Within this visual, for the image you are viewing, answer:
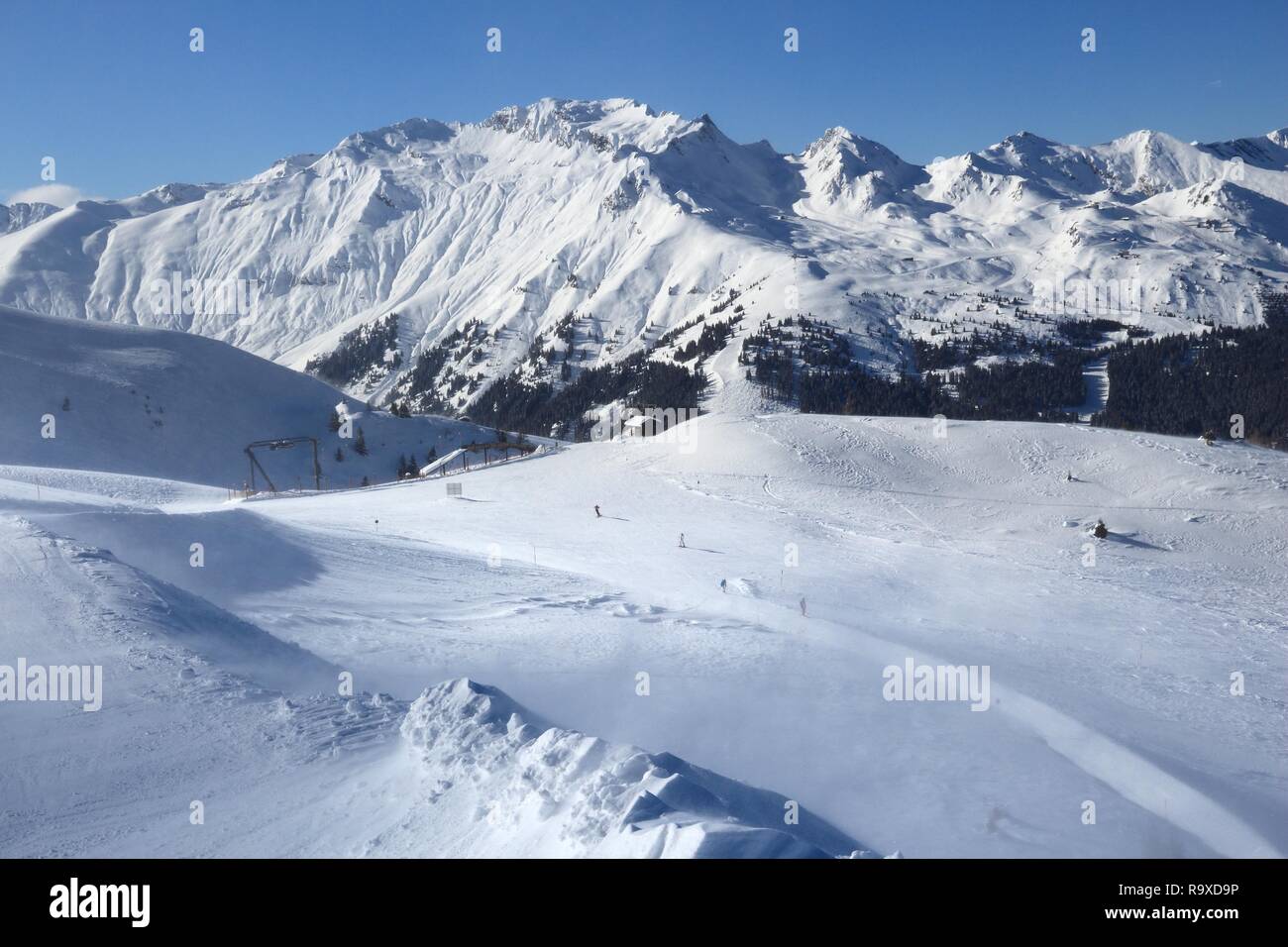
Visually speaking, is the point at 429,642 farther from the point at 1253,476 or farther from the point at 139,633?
the point at 1253,476

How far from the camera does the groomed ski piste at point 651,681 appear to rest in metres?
8.26

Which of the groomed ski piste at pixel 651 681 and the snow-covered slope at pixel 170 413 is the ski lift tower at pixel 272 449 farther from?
the groomed ski piste at pixel 651 681

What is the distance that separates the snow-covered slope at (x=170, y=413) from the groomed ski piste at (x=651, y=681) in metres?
37.5

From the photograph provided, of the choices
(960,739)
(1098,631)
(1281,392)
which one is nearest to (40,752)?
(960,739)

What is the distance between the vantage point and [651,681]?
14070mm

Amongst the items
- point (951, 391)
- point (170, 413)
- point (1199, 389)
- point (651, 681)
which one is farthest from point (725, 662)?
point (1199, 389)

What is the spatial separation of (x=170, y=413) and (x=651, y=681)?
80.3m

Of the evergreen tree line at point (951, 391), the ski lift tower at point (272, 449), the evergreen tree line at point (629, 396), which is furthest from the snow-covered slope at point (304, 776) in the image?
the evergreen tree line at point (951, 391)

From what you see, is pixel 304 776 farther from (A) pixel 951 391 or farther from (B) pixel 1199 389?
(B) pixel 1199 389

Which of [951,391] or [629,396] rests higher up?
[951,391]

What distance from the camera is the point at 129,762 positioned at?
8852mm

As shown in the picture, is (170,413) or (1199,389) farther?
(1199,389)

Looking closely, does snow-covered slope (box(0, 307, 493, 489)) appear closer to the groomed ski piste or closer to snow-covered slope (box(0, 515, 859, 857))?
the groomed ski piste

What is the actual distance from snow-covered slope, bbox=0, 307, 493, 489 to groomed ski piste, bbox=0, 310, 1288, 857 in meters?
37.5
